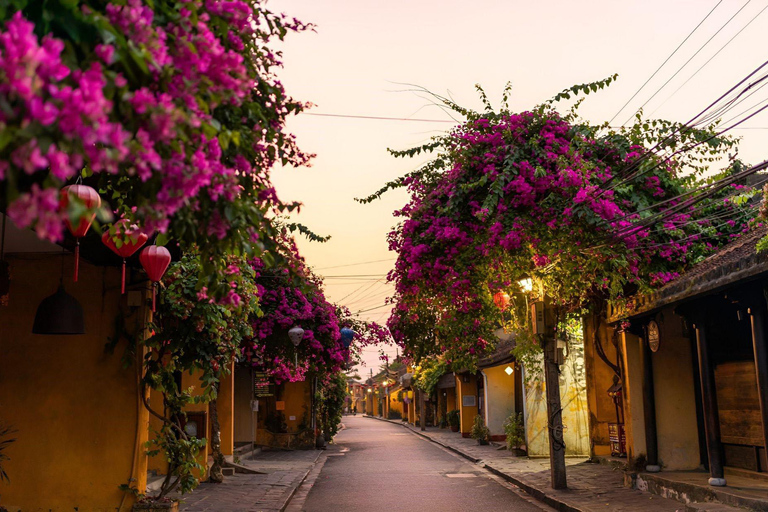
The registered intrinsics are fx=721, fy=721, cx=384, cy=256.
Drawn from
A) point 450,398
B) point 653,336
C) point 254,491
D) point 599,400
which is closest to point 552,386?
point 653,336

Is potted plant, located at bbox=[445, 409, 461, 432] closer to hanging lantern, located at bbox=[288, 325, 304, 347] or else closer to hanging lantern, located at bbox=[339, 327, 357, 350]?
hanging lantern, located at bbox=[339, 327, 357, 350]

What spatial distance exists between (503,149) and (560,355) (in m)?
4.37

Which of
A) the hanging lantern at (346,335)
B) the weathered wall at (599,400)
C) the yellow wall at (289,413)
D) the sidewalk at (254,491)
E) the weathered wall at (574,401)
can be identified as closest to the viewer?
the sidewalk at (254,491)

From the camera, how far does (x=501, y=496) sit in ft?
43.9

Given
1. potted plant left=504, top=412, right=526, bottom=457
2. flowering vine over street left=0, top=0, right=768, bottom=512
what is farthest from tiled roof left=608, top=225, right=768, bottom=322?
potted plant left=504, top=412, right=526, bottom=457

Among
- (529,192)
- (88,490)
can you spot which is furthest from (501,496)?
(88,490)

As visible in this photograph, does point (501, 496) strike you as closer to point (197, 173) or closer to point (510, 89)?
point (510, 89)

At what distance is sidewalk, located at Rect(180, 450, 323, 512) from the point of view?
1145cm

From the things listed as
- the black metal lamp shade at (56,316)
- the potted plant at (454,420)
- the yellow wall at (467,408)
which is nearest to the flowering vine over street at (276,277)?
the black metal lamp shade at (56,316)

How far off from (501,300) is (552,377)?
1943 mm

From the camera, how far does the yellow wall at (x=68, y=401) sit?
865 centimetres

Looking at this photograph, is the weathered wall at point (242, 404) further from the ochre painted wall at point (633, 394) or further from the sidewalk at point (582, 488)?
the ochre painted wall at point (633, 394)

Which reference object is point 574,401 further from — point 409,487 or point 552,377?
point 409,487

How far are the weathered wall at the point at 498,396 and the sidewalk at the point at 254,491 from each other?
32.4 feet
